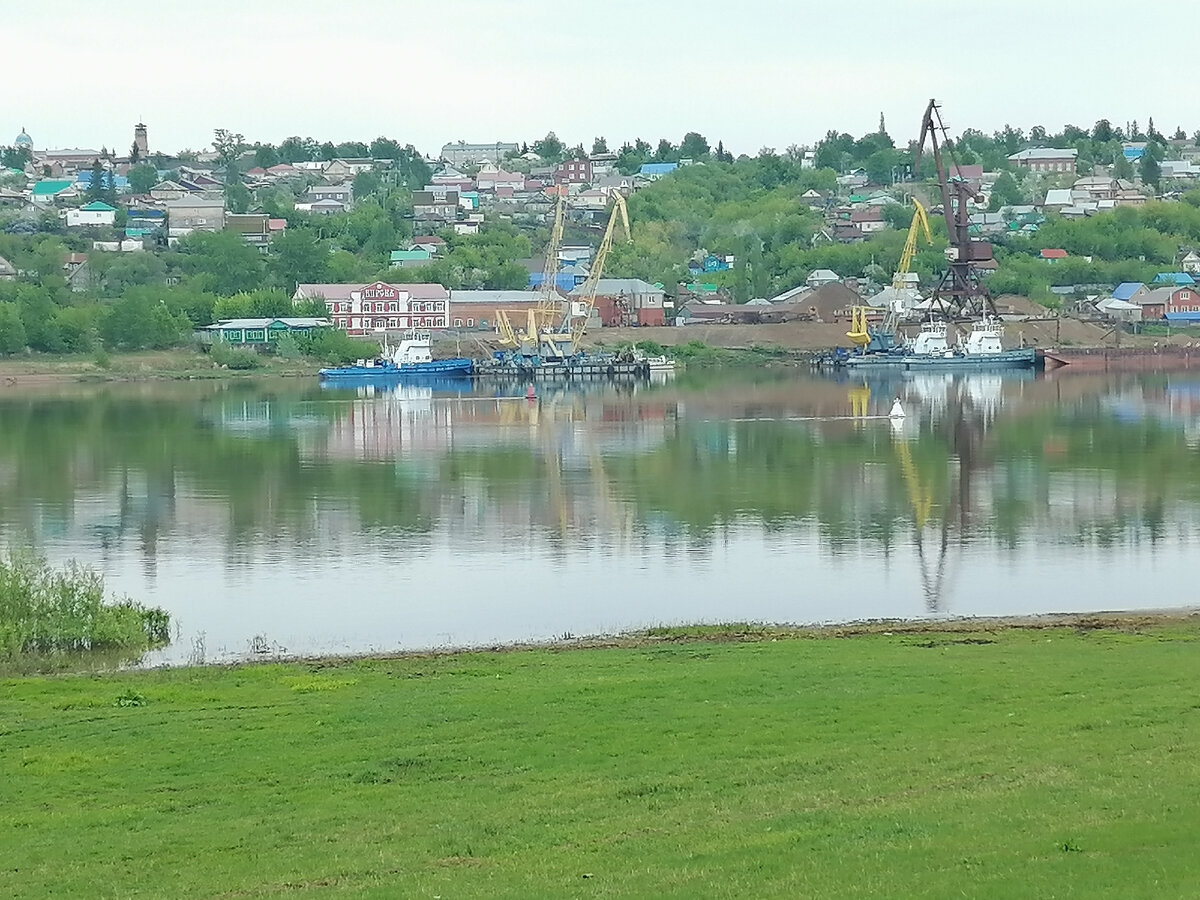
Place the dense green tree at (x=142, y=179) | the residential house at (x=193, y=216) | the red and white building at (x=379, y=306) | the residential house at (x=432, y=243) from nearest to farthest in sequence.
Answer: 1. the red and white building at (x=379, y=306)
2. the residential house at (x=432, y=243)
3. the residential house at (x=193, y=216)
4. the dense green tree at (x=142, y=179)

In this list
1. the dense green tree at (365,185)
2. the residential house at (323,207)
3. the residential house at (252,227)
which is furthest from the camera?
the dense green tree at (365,185)

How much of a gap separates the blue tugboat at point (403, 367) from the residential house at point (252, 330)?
408 centimetres

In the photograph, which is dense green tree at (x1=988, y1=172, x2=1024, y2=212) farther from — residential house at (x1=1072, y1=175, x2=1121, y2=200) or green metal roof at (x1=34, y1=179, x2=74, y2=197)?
green metal roof at (x1=34, y1=179, x2=74, y2=197)

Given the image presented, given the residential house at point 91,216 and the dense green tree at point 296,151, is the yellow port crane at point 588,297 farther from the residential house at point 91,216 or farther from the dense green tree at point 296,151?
the dense green tree at point 296,151

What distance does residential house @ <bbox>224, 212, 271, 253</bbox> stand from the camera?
109 metres

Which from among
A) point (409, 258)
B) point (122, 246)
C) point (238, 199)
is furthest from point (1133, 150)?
point (122, 246)

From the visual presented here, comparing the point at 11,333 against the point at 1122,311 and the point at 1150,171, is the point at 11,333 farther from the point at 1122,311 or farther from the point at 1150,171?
the point at 1150,171

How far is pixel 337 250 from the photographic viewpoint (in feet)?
348

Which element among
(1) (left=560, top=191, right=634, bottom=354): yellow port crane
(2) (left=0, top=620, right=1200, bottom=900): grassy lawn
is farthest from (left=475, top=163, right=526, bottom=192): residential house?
(2) (left=0, top=620, right=1200, bottom=900): grassy lawn

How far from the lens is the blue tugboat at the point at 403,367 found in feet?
239

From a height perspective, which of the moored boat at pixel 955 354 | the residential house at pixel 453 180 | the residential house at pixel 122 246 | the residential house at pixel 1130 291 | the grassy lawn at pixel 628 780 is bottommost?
the grassy lawn at pixel 628 780

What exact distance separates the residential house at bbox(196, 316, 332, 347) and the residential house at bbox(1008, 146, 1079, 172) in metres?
86.9

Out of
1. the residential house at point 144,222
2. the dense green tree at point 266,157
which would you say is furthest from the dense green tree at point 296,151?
the residential house at point 144,222

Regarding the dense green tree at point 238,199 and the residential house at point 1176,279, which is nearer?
the residential house at point 1176,279
